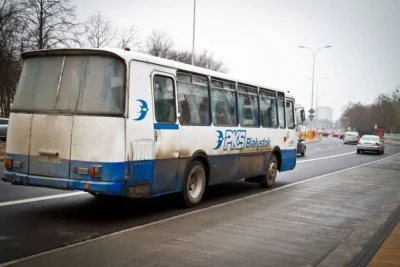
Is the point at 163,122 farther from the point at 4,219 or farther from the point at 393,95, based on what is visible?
the point at 393,95

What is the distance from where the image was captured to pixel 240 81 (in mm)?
11938

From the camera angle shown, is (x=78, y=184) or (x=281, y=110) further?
(x=281, y=110)

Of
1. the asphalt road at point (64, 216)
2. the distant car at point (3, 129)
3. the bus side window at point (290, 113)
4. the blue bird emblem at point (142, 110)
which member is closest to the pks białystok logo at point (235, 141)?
the asphalt road at point (64, 216)

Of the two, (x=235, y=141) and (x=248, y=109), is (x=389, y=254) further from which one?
(x=248, y=109)

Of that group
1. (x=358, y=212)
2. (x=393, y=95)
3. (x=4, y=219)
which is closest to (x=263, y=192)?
(x=358, y=212)

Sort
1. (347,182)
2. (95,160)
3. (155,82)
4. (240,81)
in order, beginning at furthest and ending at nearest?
(347,182)
(240,81)
(155,82)
(95,160)

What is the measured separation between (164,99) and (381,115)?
10891 centimetres

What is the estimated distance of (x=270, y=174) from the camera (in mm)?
13789

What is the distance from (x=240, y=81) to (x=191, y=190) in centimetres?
342

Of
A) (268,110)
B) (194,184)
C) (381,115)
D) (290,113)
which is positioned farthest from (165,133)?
(381,115)

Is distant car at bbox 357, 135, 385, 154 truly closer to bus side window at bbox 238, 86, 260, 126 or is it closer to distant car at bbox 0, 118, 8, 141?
distant car at bbox 0, 118, 8, 141

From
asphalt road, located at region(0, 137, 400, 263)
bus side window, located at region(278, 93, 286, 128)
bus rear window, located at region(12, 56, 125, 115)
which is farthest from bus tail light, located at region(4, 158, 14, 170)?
bus side window, located at region(278, 93, 286, 128)

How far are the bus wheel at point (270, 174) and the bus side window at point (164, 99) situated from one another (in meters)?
5.29

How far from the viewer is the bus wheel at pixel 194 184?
31.5ft
